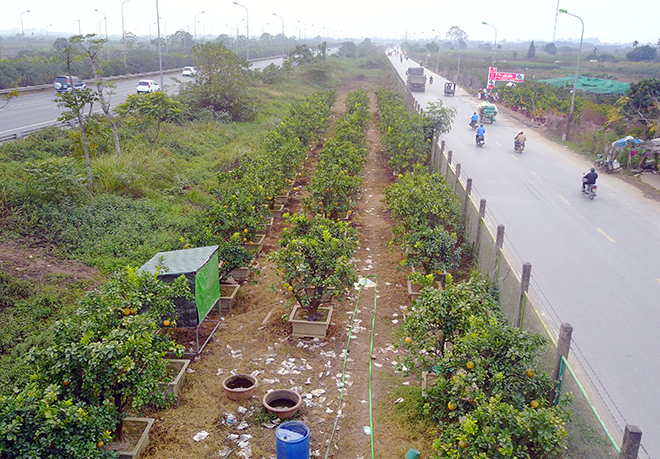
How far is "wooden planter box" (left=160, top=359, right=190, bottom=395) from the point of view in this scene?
7.65 meters

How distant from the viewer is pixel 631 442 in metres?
4.47

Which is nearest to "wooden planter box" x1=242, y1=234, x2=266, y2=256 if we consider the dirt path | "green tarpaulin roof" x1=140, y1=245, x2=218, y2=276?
the dirt path

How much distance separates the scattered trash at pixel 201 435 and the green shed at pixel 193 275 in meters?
2.01

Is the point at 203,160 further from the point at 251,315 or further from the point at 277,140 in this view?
the point at 251,315

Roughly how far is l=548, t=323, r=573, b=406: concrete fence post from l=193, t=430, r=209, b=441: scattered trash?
15.2 feet

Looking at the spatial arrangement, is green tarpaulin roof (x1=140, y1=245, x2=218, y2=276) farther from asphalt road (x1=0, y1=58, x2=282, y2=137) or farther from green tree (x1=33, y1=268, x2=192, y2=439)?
asphalt road (x1=0, y1=58, x2=282, y2=137)

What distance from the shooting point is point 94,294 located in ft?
22.9

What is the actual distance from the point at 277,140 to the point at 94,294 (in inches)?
511

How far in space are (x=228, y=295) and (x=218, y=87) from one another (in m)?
21.7

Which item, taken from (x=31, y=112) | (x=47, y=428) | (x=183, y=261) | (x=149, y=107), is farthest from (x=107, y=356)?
(x=31, y=112)

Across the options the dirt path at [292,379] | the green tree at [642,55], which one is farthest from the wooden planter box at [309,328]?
the green tree at [642,55]

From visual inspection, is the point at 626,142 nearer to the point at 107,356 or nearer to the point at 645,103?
the point at 645,103

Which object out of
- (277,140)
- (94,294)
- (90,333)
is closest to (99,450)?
(90,333)

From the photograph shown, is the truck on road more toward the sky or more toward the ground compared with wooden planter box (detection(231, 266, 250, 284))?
more toward the sky
